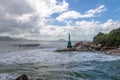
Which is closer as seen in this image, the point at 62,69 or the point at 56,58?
the point at 62,69

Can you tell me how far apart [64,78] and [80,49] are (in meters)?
46.4

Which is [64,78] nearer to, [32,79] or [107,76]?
[32,79]

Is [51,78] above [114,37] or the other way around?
the other way around

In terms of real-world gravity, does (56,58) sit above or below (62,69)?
above

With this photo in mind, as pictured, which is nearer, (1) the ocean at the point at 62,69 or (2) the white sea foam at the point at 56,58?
(1) the ocean at the point at 62,69

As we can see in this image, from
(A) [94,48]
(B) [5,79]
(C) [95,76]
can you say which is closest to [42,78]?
(B) [5,79]

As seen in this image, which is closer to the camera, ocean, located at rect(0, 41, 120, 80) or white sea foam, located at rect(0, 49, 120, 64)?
ocean, located at rect(0, 41, 120, 80)

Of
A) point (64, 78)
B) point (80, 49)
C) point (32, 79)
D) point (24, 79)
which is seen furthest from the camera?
point (80, 49)

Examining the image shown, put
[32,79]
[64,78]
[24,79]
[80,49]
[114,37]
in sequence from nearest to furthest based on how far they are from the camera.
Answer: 1. [24,79]
2. [32,79]
3. [64,78]
4. [80,49]
5. [114,37]

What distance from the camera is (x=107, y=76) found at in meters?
28.0

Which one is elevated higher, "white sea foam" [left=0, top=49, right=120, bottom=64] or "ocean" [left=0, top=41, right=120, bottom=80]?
"white sea foam" [left=0, top=49, right=120, bottom=64]

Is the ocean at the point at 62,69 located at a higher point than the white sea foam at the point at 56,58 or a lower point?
lower

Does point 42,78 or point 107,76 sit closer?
point 42,78

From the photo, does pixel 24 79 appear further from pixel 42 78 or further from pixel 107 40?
pixel 107 40
